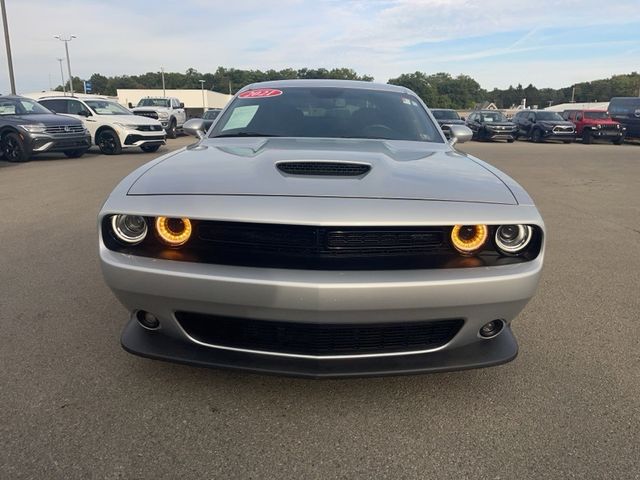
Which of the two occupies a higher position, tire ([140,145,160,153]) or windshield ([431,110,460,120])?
windshield ([431,110,460,120])

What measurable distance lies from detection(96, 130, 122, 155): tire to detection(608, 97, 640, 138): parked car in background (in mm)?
22148

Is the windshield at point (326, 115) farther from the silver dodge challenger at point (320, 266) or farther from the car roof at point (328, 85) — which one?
the silver dodge challenger at point (320, 266)

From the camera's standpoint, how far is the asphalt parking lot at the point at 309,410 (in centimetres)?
192

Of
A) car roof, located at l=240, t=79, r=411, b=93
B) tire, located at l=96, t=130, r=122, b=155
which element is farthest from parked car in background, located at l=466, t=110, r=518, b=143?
car roof, located at l=240, t=79, r=411, b=93

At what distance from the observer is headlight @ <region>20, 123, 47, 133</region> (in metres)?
11.9

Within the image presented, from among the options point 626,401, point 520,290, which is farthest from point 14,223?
point 626,401

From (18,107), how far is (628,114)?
24.8 meters

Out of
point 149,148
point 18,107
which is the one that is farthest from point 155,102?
point 18,107

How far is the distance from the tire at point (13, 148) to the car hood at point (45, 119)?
392 mm

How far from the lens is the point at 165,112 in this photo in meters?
22.0

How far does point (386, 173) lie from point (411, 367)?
86 cm

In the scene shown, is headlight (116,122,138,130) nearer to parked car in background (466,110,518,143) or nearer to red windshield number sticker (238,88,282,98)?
red windshield number sticker (238,88,282,98)

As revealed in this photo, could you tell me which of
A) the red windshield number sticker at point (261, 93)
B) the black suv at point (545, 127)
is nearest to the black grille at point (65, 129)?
the red windshield number sticker at point (261, 93)

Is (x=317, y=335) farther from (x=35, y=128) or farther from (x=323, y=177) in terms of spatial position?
(x=35, y=128)
